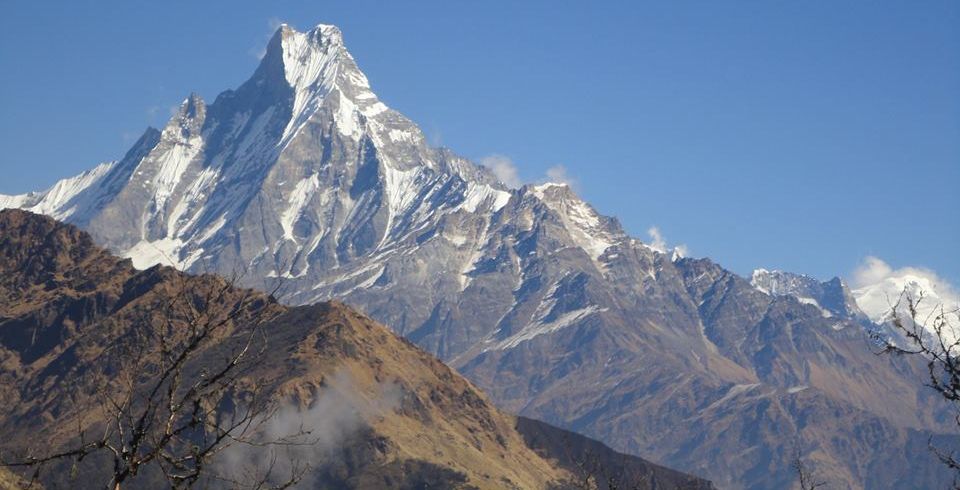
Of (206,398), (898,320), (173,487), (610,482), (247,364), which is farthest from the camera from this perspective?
(610,482)

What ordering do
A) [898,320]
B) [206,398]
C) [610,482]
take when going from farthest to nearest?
[610,482] < [898,320] < [206,398]

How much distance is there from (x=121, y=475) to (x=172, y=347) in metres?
3.42

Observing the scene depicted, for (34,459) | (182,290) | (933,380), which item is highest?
(933,380)

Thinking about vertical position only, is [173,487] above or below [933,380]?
below

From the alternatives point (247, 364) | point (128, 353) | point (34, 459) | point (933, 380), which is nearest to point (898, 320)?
point (933, 380)

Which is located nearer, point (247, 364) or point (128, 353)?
point (128, 353)

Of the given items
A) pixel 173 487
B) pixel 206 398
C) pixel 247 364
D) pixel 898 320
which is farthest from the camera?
pixel 898 320

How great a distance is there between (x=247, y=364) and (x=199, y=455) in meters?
6.16

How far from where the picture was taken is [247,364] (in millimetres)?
34000

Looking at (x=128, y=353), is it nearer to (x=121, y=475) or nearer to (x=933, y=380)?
(x=121, y=475)

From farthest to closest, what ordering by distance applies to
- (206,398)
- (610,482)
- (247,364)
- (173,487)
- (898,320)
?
1. (610,482)
2. (898,320)
3. (247,364)
4. (206,398)
5. (173,487)

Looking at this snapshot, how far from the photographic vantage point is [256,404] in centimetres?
3098

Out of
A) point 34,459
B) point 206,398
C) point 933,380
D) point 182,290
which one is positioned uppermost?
point 933,380

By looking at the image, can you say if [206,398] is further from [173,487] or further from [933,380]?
[933,380]
